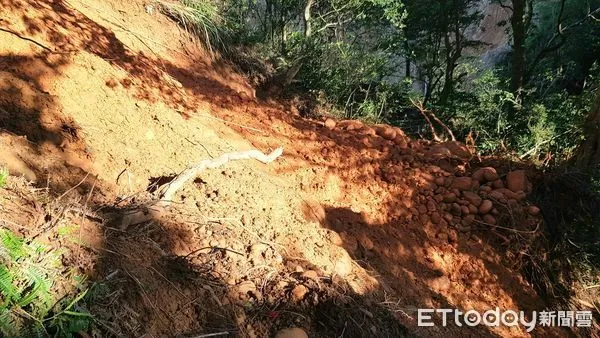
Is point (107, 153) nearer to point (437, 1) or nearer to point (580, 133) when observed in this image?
point (580, 133)

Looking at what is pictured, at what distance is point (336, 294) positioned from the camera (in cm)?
200

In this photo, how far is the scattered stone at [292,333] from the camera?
1.69 m

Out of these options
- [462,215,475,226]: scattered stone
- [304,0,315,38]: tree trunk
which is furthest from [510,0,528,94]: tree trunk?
[462,215,475,226]: scattered stone

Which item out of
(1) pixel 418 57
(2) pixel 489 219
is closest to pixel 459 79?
(1) pixel 418 57

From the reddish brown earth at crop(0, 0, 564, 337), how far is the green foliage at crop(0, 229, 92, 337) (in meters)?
0.09

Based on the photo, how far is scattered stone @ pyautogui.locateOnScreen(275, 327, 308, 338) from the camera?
169cm

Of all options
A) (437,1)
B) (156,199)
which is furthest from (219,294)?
(437,1)

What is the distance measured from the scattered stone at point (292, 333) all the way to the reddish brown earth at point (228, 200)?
0.13 ft

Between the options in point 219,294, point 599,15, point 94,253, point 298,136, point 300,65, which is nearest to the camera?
point 94,253

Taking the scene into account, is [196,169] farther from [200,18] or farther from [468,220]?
[200,18]

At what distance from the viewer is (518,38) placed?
788 cm

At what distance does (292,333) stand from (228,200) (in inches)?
38.0

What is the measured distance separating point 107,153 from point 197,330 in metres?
1.30

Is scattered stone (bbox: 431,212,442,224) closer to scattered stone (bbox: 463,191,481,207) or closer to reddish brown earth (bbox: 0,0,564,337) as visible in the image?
reddish brown earth (bbox: 0,0,564,337)
